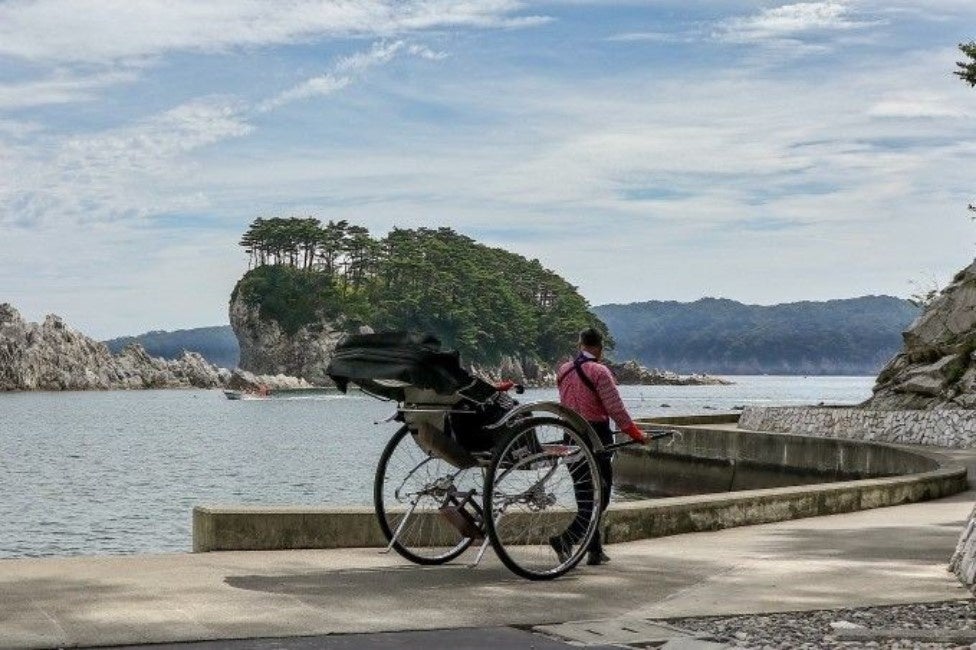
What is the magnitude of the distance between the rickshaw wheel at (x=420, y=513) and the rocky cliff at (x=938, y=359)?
1100 inches

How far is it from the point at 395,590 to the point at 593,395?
2394 mm

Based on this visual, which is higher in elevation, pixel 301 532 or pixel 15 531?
pixel 301 532

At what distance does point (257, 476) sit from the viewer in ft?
200

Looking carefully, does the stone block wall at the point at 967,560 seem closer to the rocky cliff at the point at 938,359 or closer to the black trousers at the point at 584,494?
the black trousers at the point at 584,494

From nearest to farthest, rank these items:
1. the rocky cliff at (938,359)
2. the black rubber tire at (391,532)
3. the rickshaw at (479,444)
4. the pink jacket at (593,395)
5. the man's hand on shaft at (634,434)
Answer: the rickshaw at (479,444), the black rubber tire at (391,532), the man's hand on shaft at (634,434), the pink jacket at (593,395), the rocky cliff at (938,359)

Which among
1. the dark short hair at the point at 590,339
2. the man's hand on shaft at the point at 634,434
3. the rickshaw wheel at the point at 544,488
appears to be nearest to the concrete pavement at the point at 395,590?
the rickshaw wheel at the point at 544,488

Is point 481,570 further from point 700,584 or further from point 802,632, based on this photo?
point 802,632

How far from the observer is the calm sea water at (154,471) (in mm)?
38094

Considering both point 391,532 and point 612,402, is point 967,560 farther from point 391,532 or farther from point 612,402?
point 391,532

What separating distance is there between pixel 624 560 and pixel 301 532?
2627mm

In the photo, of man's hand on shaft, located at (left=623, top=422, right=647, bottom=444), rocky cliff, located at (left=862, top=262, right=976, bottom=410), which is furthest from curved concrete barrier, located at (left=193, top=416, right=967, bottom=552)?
rocky cliff, located at (left=862, top=262, right=976, bottom=410)

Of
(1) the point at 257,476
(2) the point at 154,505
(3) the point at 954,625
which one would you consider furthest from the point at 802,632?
(1) the point at 257,476

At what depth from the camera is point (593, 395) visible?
415 inches

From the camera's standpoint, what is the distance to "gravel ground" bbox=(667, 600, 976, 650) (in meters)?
7.68
